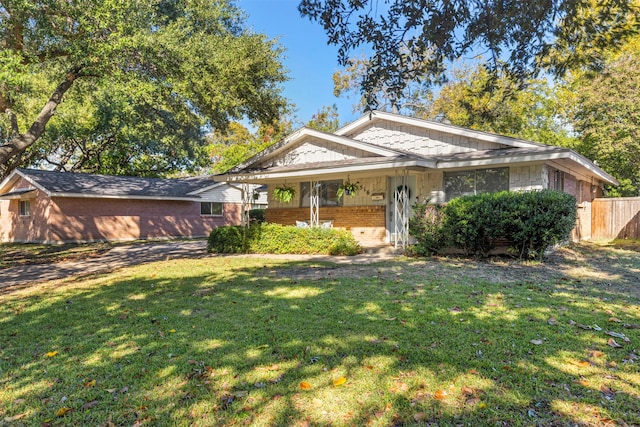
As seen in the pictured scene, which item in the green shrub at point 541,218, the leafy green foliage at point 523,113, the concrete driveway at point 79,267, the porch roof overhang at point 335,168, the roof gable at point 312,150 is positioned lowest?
the concrete driveway at point 79,267

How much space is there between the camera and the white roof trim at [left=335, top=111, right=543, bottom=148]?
11175 millimetres

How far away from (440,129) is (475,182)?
2130 mm

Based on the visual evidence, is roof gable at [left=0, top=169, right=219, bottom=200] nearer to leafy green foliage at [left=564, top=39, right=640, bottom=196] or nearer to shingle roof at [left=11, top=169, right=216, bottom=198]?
shingle roof at [left=11, top=169, right=216, bottom=198]

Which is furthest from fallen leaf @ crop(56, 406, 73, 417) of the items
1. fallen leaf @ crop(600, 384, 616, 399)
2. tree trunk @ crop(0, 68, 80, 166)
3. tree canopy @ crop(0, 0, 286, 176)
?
tree trunk @ crop(0, 68, 80, 166)

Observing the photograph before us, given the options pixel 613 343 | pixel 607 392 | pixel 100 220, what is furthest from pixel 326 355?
pixel 100 220

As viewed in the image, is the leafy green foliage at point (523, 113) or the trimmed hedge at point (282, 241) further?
the leafy green foliage at point (523, 113)

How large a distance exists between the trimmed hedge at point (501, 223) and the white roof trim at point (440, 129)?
241 centimetres

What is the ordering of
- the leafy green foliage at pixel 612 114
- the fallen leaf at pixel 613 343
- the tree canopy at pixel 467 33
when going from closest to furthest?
the fallen leaf at pixel 613 343 < the tree canopy at pixel 467 33 < the leafy green foliage at pixel 612 114

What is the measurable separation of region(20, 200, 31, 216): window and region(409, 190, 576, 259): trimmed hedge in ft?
68.9

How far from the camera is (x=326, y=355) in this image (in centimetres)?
372

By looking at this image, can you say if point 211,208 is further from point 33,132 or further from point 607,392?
point 607,392

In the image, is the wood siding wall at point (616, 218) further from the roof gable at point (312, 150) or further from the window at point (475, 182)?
the roof gable at point (312, 150)

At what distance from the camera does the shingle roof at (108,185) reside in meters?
19.6

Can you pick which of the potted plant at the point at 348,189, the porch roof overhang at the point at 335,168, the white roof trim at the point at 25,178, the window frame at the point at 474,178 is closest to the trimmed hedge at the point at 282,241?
the potted plant at the point at 348,189
